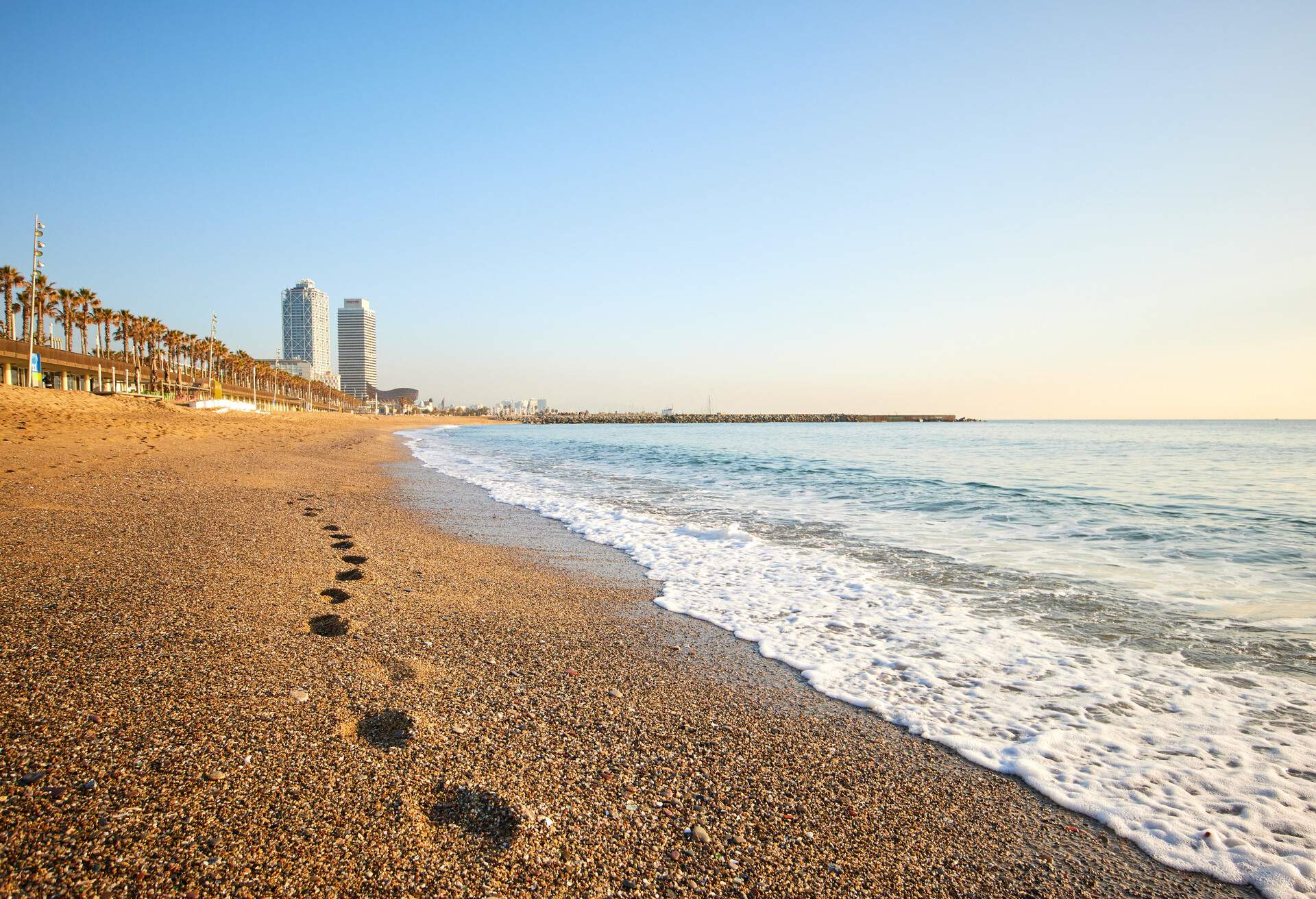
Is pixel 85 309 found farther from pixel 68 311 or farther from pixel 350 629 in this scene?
pixel 350 629

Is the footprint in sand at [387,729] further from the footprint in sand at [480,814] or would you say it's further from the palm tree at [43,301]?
the palm tree at [43,301]

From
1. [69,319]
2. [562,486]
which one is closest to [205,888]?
[562,486]

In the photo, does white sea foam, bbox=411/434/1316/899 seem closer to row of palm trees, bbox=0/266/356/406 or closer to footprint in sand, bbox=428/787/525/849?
footprint in sand, bbox=428/787/525/849

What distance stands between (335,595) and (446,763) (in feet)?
11.7

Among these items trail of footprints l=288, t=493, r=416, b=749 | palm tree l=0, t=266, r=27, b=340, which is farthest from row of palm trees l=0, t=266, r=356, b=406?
trail of footprints l=288, t=493, r=416, b=749

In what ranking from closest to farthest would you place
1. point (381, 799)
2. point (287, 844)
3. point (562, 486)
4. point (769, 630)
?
point (287, 844) < point (381, 799) < point (769, 630) < point (562, 486)

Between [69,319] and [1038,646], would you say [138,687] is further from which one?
[69,319]

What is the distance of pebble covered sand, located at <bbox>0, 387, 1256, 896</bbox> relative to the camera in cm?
233

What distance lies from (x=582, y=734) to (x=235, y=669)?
2410 mm

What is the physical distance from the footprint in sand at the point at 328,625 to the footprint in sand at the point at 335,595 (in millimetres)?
501

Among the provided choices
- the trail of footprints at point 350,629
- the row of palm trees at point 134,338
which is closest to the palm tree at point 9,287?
the row of palm trees at point 134,338

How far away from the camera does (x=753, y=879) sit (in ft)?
7.86

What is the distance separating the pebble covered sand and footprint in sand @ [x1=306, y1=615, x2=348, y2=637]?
0.09 feet

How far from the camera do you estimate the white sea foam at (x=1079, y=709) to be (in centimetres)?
302
